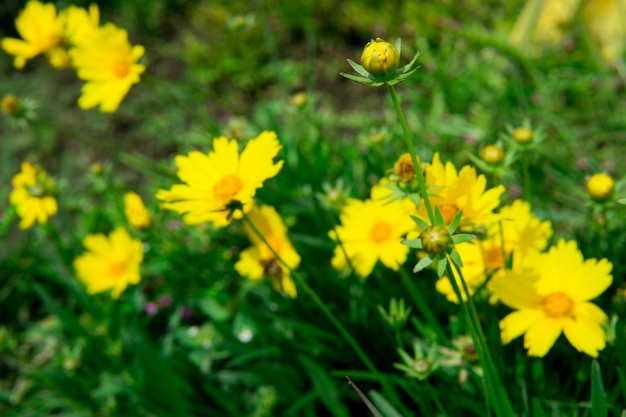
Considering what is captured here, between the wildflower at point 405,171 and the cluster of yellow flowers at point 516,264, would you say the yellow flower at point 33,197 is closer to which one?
the cluster of yellow flowers at point 516,264

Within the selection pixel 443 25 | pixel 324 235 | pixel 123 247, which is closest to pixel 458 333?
pixel 324 235

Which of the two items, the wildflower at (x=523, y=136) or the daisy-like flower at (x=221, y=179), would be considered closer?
the daisy-like flower at (x=221, y=179)

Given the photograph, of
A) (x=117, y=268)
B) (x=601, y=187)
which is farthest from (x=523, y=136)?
(x=117, y=268)

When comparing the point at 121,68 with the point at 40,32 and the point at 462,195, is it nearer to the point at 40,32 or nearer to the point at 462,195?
the point at 40,32

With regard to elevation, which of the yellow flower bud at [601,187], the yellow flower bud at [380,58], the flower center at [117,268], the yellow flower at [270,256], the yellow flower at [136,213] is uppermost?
the yellow flower bud at [380,58]

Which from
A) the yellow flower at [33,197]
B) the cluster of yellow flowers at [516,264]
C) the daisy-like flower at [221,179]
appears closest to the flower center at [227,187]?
the daisy-like flower at [221,179]

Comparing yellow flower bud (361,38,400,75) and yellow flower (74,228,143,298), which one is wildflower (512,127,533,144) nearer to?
yellow flower bud (361,38,400,75)

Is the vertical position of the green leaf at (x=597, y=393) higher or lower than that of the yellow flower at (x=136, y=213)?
higher

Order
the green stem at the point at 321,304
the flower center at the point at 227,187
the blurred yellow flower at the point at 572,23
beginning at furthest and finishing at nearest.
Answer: the blurred yellow flower at the point at 572,23
the flower center at the point at 227,187
the green stem at the point at 321,304
